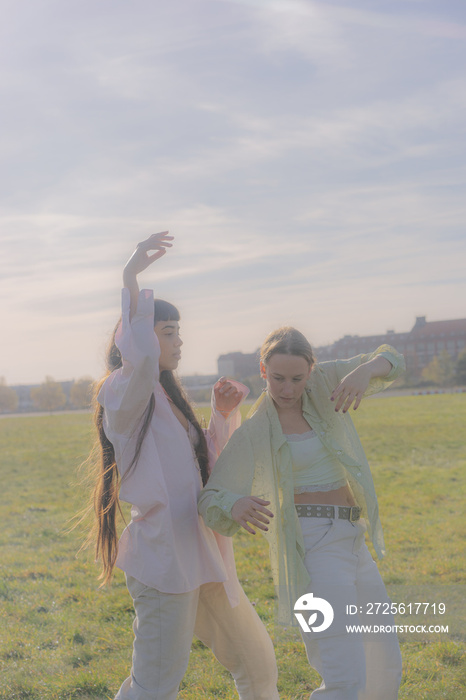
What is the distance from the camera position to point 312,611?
3.07 m

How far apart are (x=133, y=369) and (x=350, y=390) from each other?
106 centimetres

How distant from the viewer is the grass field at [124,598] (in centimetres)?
447

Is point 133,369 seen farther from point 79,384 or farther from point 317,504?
point 79,384

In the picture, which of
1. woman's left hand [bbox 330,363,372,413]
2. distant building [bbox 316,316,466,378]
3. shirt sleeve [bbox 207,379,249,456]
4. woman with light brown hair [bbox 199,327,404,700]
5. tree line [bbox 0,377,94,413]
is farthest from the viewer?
distant building [bbox 316,316,466,378]

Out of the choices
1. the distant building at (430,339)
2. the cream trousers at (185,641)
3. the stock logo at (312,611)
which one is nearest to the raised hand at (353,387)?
the stock logo at (312,611)

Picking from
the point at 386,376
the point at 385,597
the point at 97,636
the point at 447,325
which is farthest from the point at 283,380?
the point at 447,325

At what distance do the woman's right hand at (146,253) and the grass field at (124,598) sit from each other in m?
2.70

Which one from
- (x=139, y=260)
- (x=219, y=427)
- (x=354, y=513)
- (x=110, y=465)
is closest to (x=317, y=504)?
(x=354, y=513)

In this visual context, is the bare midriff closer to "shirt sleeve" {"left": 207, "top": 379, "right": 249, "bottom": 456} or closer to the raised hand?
the raised hand

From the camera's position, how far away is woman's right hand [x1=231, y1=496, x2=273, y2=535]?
9.93 feet

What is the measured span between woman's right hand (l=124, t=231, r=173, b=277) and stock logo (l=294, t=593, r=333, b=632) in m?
1.62

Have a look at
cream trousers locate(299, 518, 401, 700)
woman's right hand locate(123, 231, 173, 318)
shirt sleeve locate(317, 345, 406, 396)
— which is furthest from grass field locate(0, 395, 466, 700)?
woman's right hand locate(123, 231, 173, 318)

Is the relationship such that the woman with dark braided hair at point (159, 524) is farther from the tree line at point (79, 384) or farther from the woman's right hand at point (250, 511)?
the tree line at point (79, 384)

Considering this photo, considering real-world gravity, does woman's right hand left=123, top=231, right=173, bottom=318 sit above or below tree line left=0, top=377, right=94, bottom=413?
above
